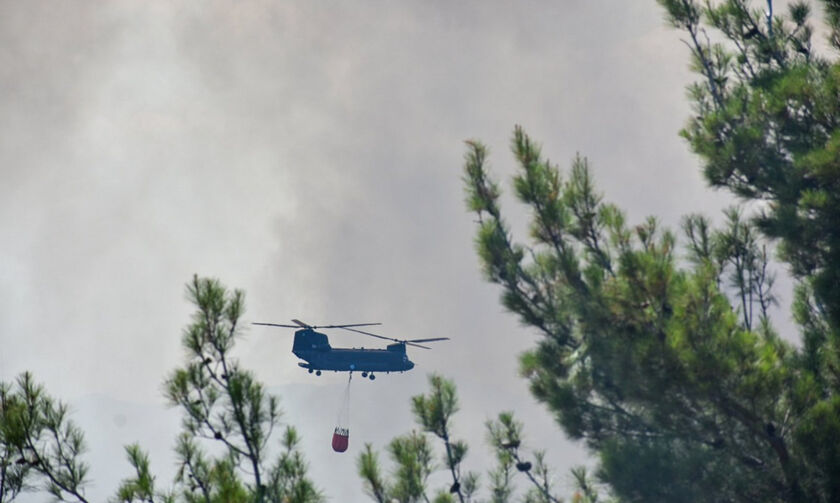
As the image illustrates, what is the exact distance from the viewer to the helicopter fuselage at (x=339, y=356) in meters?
41.8

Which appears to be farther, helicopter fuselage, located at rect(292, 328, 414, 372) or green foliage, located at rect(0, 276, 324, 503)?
helicopter fuselage, located at rect(292, 328, 414, 372)

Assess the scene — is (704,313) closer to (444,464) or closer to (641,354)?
(641,354)

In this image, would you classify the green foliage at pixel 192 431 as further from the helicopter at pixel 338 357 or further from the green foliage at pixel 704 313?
the helicopter at pixel 338 357

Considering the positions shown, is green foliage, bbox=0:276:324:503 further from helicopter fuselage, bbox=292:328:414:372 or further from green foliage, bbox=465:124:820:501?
helicopter fuselage, bbox=292:328:414:372

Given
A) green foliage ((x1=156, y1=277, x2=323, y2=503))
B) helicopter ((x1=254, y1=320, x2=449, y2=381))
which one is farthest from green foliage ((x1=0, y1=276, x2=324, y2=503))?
→ helicopter ((x1=254, y1=320, x2=449, y2=381))

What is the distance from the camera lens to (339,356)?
42.2 meters

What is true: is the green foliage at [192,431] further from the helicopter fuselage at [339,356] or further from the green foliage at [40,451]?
the helicopter fuselage at [339,356]

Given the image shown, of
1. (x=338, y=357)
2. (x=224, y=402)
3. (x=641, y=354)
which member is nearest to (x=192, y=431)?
(x=224, y=402)

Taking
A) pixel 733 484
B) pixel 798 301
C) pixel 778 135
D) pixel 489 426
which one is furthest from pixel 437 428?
pixel 778 135

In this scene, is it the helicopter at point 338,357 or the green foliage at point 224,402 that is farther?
the helicopter at point 338,357

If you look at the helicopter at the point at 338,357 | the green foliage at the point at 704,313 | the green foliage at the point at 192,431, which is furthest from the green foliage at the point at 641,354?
the helicopter at the point at 338,357

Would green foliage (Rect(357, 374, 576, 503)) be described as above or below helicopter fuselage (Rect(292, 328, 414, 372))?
→ below

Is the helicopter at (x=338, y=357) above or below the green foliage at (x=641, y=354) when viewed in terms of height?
above

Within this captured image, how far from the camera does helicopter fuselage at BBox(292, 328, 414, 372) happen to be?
137 feet
